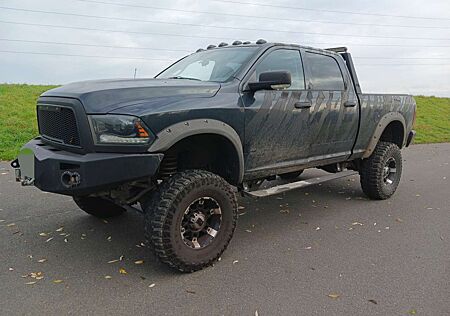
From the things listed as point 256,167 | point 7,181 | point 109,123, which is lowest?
point 7,181

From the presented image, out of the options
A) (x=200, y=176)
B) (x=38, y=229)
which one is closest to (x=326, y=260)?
(x=200, y=176)

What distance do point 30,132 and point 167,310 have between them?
9.08m

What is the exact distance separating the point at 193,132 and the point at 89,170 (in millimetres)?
881

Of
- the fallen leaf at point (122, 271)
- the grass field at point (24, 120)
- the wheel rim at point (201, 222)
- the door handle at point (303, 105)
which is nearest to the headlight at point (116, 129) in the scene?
the wheel rim at point (201, 222)

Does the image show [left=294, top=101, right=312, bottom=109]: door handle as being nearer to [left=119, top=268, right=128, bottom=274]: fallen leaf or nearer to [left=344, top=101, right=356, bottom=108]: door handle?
[left=344, top=101, right=356, bottom=108]: door handle

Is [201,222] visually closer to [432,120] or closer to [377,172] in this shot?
[377,172]

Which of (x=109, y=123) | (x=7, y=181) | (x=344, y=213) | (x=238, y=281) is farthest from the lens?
(x=7, y=181)

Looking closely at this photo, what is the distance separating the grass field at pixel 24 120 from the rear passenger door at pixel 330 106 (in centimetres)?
641

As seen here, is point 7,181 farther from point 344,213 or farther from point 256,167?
point 344,213

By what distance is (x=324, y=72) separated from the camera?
499cm

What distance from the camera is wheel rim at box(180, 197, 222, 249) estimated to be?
3.49m

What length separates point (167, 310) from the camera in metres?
2.85

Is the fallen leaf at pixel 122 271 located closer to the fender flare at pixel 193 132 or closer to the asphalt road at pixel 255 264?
the asphalt road at pixel 255 264

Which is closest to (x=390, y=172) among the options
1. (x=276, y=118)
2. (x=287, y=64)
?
(x=287, y=64)
